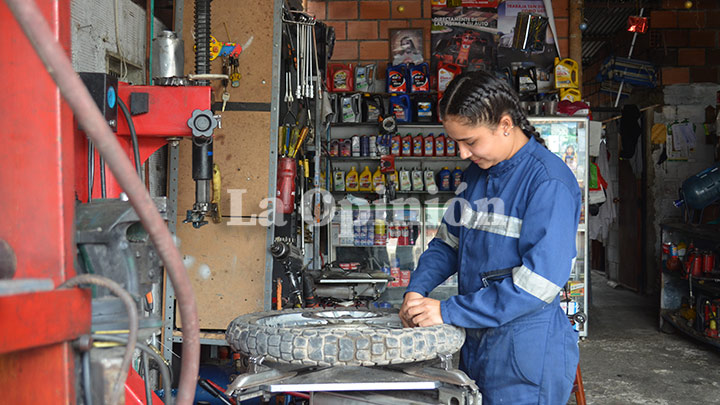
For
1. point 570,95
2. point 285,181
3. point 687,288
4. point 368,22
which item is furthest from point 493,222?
point 368,22

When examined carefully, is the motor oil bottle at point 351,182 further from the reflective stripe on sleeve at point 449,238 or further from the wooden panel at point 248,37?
the reflective stripe on sleeve at point 449,238

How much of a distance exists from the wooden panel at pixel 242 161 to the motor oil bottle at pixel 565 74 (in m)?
3.68

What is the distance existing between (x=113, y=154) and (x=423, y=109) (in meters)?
5.75

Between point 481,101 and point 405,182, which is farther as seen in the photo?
point 405,182

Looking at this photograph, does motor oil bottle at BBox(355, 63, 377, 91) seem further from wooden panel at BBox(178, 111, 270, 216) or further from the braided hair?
the braided hair

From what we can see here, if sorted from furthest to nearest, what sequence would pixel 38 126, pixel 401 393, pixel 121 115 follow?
pixel 121 115 → pixel 401 393 → pixel 38 126

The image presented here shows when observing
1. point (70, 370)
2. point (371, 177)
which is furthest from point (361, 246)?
point (70, 370)

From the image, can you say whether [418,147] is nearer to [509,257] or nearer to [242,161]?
[242,161]

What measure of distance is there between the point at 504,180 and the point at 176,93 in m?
0.96

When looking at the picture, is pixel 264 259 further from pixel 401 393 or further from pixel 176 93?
pixel 401 393

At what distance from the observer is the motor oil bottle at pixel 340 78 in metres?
6.25

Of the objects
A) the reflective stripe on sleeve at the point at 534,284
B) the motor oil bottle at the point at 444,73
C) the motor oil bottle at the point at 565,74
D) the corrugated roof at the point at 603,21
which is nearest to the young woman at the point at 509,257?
the reflective stripe on sleeve at the point at 534,284

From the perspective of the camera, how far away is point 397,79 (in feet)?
20.4

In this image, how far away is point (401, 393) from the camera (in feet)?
4.61
